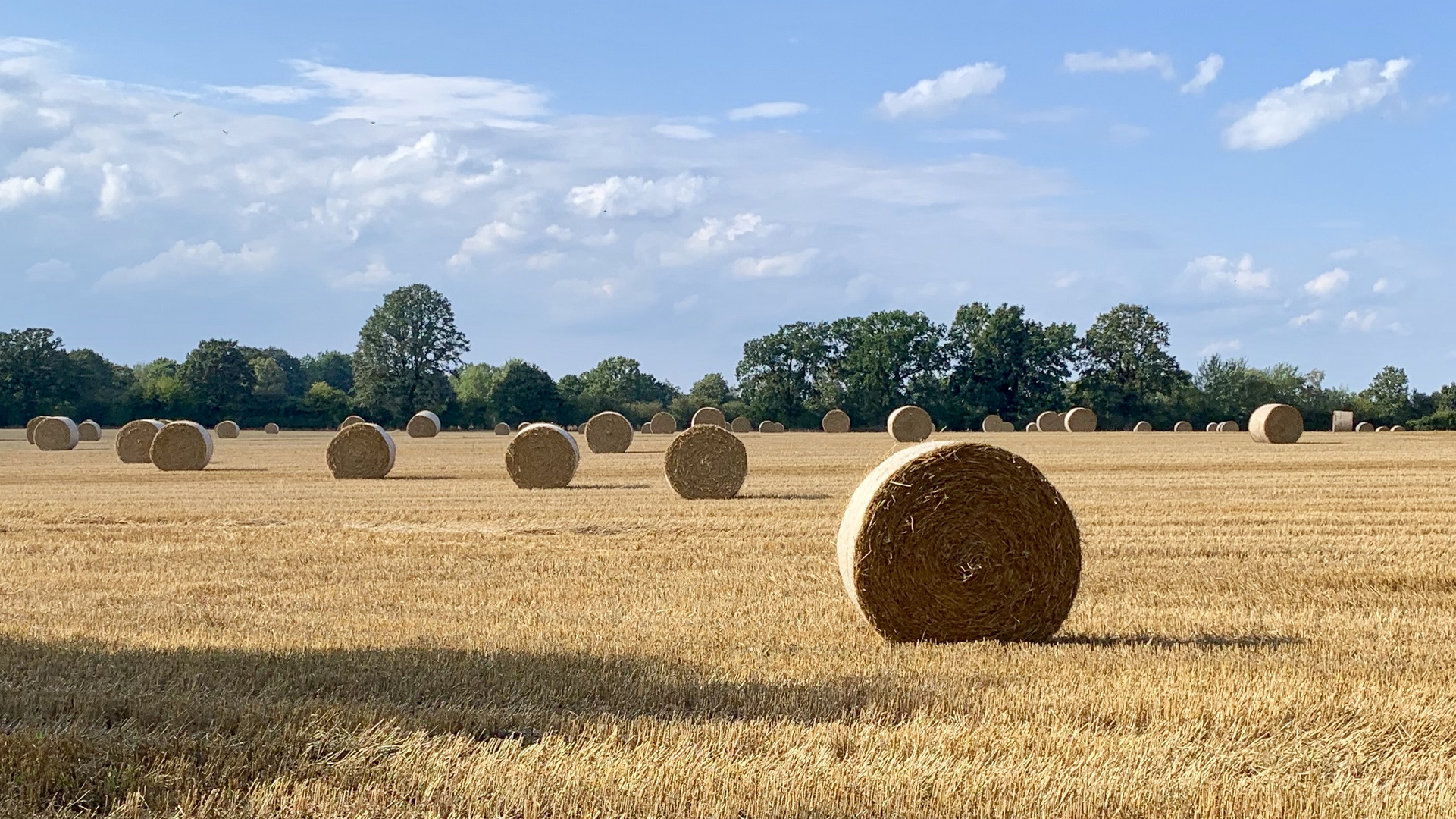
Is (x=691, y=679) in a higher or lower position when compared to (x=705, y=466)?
lower

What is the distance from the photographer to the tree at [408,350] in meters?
90.3

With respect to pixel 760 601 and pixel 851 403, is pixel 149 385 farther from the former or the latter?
pixel 760 601

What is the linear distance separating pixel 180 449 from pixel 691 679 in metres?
27.6

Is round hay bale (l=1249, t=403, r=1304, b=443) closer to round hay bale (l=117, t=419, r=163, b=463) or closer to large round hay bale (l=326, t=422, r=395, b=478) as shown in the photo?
large round hay bale (l=326, t=422, r=395, b=478)

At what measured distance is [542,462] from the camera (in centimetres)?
2430

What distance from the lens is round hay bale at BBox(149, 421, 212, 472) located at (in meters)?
31.8

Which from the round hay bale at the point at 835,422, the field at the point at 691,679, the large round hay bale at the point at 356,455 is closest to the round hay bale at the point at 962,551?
the field at the point at 691,679

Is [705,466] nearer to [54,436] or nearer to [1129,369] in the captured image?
[54,436]

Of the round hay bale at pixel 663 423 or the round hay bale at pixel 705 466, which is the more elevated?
the round hay bale at pixel 663 423

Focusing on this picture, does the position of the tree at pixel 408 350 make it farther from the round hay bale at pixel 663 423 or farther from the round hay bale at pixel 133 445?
the round hay bale at pixel 133 445

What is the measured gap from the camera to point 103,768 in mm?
5594

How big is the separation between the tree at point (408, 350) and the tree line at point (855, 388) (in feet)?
1.08

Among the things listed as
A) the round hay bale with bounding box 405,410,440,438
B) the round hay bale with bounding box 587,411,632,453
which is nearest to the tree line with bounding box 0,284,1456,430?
the round hay bale with bounding box 405,410,440,438

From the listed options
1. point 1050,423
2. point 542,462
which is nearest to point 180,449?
point 542,462
